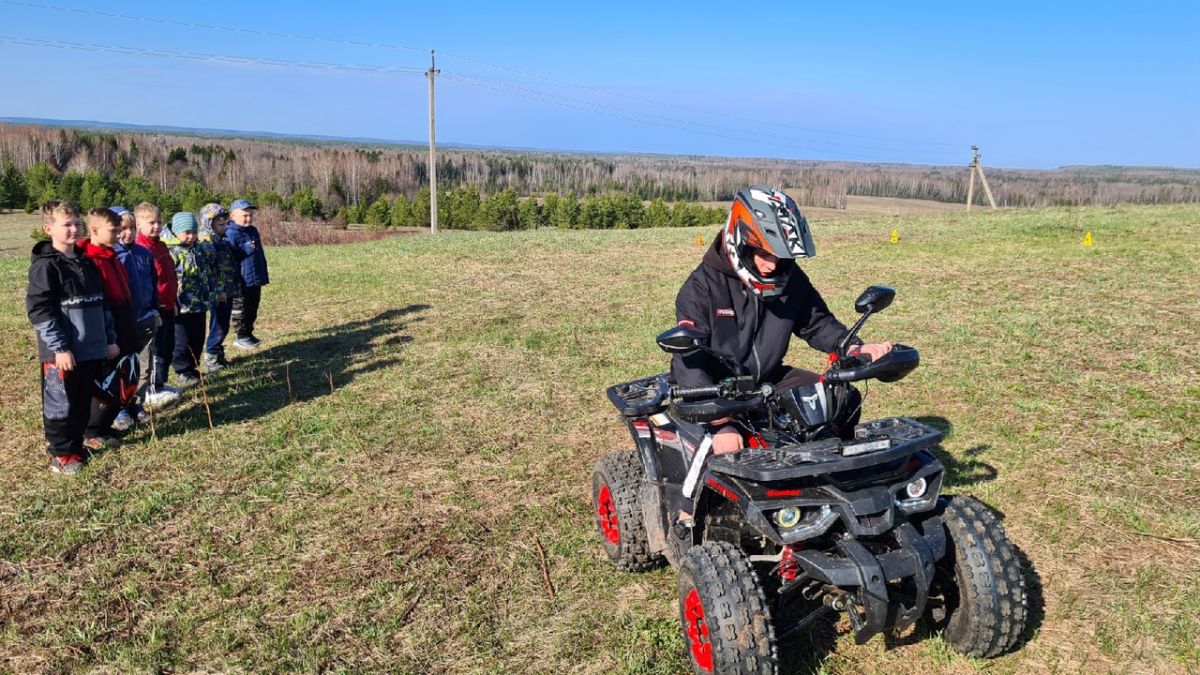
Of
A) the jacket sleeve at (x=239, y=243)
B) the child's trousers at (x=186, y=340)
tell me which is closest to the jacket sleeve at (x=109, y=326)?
the child's trousers at (x=186, y=340)

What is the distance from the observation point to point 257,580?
5.03 meters

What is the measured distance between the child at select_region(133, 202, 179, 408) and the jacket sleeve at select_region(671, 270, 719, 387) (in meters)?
6.72

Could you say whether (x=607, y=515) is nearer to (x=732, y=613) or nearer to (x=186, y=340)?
(x=732, y=613)

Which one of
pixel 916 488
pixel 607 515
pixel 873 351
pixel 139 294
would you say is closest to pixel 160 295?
pixel 139 294

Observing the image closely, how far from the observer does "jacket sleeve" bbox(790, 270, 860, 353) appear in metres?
4.45

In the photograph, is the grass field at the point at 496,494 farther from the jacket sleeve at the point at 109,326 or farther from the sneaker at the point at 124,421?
the jacket sleeve at the point at 109,326

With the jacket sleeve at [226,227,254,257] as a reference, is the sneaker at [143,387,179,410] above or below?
below

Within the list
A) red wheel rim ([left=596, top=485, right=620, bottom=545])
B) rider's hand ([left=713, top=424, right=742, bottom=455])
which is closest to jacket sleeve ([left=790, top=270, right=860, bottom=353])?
rider's hand ([left=713, top=424, right=742, bottom=455])

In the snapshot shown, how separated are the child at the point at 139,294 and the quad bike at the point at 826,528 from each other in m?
5.96

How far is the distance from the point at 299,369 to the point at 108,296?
334cm

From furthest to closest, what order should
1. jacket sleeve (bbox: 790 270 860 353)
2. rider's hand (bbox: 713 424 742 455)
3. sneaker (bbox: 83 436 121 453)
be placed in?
sneaker (bbox: 83 436 121 453)
jacket sleeve (bbox: 790 270 860 353)
rider's hand (bbox: 713 424 742 455)

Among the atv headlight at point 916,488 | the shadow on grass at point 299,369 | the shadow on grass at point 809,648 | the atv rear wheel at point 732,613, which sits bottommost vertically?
the shadow on grass at point 299,369

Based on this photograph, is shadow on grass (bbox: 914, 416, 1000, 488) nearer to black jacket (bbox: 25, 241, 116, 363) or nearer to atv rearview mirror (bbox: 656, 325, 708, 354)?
atv rearview mirror (bbox: 656, 325, 708, 354)

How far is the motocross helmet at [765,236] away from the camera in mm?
3818
